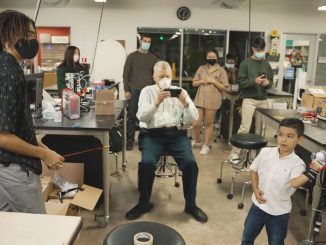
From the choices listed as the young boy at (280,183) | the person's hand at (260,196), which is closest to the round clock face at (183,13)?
the young boy at (280,183)

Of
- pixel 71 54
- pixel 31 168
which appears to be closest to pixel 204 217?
pixel 31 168

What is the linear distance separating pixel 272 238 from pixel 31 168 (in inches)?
53.0

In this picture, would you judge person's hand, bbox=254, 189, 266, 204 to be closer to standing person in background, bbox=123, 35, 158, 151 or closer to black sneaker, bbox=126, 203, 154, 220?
black sneaker, bbox=126, 203, 154, 220

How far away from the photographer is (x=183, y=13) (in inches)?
261

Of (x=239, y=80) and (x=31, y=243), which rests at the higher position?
(x=239, y=80)

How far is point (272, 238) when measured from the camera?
6.20ft

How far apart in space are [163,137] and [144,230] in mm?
1522

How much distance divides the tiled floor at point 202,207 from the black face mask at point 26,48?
1.50 m

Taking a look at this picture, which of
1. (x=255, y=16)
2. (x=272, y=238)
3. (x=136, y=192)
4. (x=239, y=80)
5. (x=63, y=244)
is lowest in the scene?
(x=136, y=192)

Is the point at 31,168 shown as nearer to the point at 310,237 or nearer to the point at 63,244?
the point at 63,244

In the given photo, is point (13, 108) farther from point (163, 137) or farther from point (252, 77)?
point (252, 77)

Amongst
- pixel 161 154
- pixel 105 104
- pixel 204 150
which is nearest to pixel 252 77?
pixel 204 150

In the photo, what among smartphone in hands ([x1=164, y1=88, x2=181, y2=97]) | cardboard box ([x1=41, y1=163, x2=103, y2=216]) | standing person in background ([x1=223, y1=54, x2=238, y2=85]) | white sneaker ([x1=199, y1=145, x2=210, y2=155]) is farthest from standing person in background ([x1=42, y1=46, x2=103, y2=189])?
standing person in background ([x1=223, y1=54, x2=238, y2=85])

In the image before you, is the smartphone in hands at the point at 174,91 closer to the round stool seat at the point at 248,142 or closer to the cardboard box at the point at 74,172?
the round stool seat at the point at 248,142
